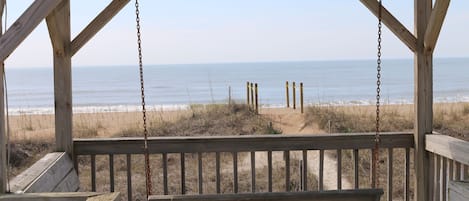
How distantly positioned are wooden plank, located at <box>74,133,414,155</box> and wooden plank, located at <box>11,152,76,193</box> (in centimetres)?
25

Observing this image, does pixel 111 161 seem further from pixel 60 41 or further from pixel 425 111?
pixel 425 111

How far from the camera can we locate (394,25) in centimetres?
400

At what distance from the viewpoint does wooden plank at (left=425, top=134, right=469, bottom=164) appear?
3.54 metres

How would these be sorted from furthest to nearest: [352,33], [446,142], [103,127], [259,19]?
[259,19] → [352,33] → [103,127] → [446,142]

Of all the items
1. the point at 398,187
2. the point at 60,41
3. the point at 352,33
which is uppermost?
the point at 352,33

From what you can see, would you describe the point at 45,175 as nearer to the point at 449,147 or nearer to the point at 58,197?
the point at 58,197

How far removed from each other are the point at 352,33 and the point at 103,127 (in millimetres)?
38504

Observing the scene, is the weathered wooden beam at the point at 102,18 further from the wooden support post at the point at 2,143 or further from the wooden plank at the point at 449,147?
the wooden plank at the point at 449,147

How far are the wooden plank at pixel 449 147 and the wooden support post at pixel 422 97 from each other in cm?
9

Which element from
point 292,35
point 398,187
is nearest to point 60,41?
point 398,187

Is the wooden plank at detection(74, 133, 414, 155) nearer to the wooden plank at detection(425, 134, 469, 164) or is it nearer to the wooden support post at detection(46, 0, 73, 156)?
the wooden support post at detection(46, 0, 73, 156)

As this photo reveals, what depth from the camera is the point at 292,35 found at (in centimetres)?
5688

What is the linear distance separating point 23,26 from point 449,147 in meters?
2.73

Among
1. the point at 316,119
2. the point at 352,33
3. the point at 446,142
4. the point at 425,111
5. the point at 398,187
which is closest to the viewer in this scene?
the point at 446,142
